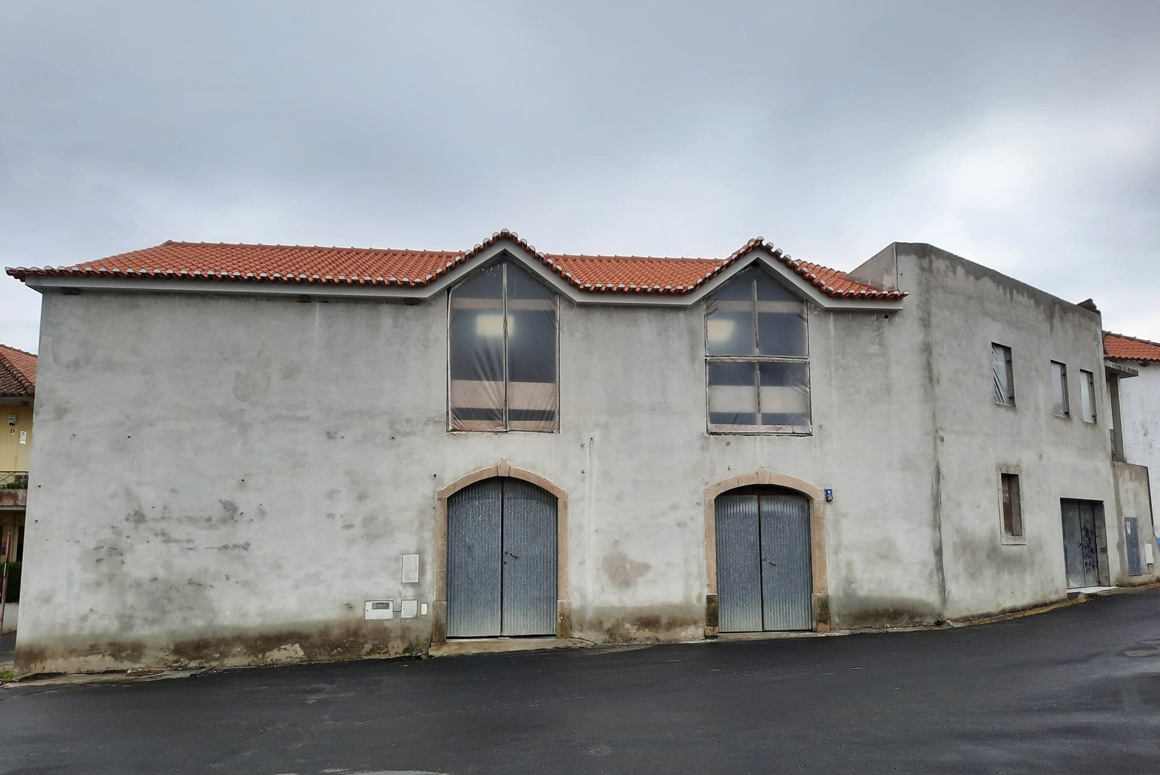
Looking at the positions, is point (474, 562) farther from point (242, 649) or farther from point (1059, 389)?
point (1059, 389)

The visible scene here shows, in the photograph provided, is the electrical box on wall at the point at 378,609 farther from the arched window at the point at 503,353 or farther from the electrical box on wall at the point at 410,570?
the arched window at the point at 503,353

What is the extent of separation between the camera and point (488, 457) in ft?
45.4

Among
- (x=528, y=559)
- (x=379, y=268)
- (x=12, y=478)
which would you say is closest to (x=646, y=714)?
(x=528, y=559)

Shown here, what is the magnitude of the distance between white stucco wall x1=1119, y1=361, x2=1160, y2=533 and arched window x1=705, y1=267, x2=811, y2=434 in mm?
16734

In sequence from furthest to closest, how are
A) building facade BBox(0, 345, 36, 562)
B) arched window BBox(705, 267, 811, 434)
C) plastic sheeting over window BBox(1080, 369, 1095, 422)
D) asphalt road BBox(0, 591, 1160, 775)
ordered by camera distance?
building facade BBox(0, 345, 36, 562)
plastic sheeting over window BBox(1080, 369, 1095, 422)
arched window BBox(705, 267, 811, 434)
asphalt road BBox(0, 591, 1160, 775)

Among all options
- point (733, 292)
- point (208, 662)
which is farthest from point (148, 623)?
point (733, 292)

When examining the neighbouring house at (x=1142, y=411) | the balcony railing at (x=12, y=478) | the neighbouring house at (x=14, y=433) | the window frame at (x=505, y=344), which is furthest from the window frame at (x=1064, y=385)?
the balcony railing at (x=12, y=478)

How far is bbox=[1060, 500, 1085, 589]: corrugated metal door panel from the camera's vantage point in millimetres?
18531

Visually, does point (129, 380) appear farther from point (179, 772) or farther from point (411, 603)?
point (179, 772)

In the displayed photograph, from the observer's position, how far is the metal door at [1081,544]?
18609 mm

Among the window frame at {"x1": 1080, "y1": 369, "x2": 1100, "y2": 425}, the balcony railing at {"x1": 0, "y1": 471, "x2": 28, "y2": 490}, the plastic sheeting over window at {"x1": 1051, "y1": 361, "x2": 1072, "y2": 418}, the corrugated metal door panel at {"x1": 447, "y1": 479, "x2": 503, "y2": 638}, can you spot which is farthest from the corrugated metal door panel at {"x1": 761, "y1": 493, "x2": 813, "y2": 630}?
the balcony railing at {"x1": 0, "y1": 471, "x2": 28, "y2": 490}

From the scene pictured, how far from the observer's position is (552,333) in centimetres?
1437

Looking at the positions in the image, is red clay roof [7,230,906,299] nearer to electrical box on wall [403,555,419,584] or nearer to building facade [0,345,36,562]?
electrical box on wall [403,555,419,584]

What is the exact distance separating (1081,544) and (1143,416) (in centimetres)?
980
